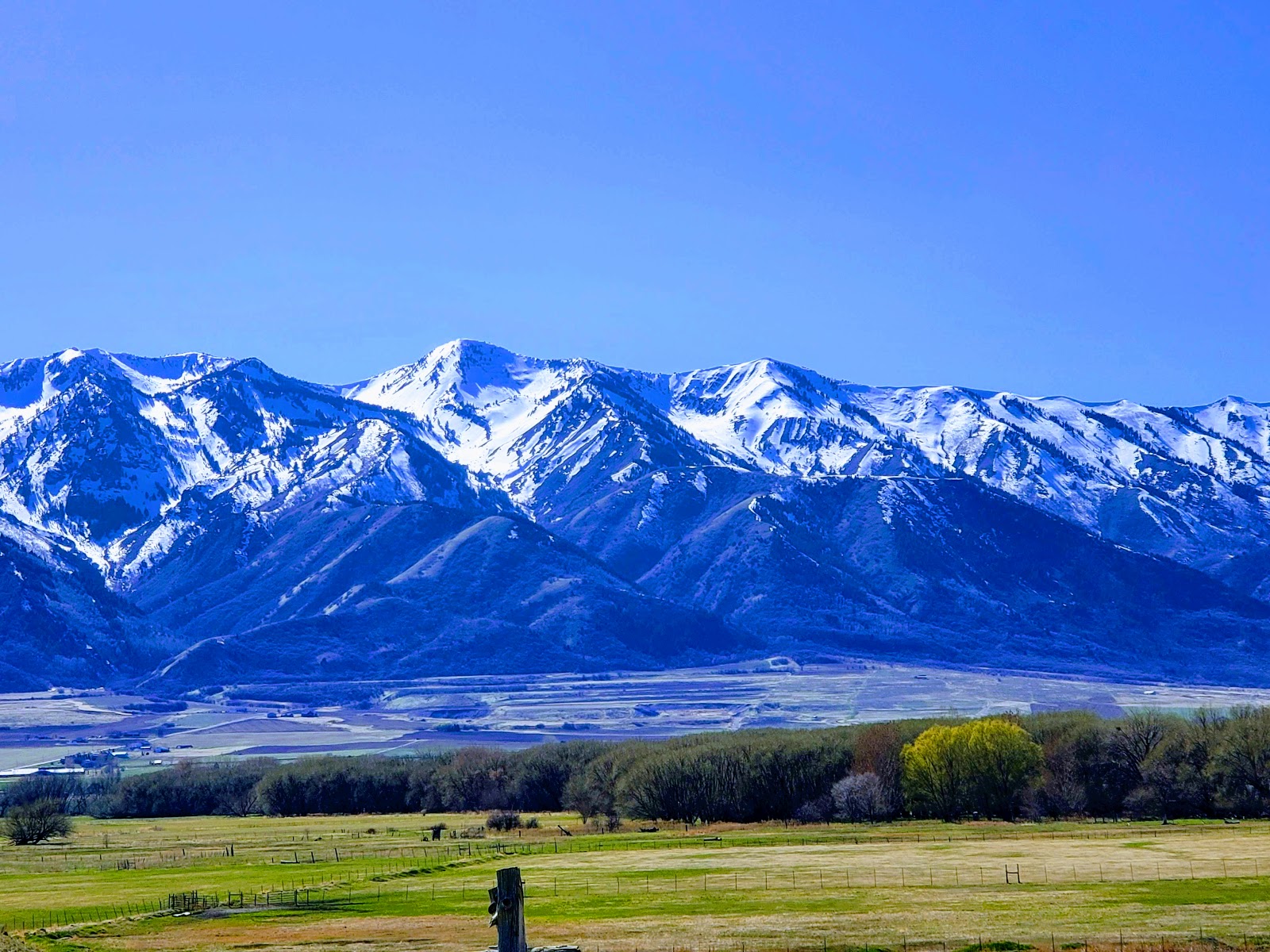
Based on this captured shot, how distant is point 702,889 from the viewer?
103500 millimetres

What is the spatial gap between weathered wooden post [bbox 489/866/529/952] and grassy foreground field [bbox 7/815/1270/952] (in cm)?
3525

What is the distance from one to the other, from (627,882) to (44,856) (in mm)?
71041

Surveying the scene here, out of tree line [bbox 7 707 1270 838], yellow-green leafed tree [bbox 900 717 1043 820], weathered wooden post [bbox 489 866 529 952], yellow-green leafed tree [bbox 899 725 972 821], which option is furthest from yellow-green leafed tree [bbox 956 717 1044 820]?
weathered wooden post [bbox 489 866 529 952]

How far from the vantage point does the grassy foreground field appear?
270 feet

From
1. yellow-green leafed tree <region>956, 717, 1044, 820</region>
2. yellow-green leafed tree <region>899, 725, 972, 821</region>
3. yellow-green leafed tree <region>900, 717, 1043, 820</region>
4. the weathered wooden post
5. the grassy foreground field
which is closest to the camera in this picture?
the weathered wooden post

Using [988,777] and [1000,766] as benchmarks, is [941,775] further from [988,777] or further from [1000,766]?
[1000,766]

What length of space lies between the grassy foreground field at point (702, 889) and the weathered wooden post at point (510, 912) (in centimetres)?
3525

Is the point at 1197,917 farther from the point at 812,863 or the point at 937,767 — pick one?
the point at 937,767

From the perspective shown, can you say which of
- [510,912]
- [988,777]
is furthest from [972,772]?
[510,912]

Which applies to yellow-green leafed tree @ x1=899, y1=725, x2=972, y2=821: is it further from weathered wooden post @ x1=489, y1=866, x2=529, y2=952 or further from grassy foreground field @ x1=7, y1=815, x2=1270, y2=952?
weathered wooden post @ x1=489, y1=866, x2=529, y2=952

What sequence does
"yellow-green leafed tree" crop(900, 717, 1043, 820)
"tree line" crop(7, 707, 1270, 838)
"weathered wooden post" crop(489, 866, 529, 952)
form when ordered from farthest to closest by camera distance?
"yellow-green leafed tree" crop(900, 717, 1043, 820)
"tree line" crop(7, 707, 1270, 838)
"weathered wooden post" crop(489, 866, 529, 952)

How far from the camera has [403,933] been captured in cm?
8556

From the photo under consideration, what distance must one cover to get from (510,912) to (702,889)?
198ft

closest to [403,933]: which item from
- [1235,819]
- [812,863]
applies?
[812,863]
